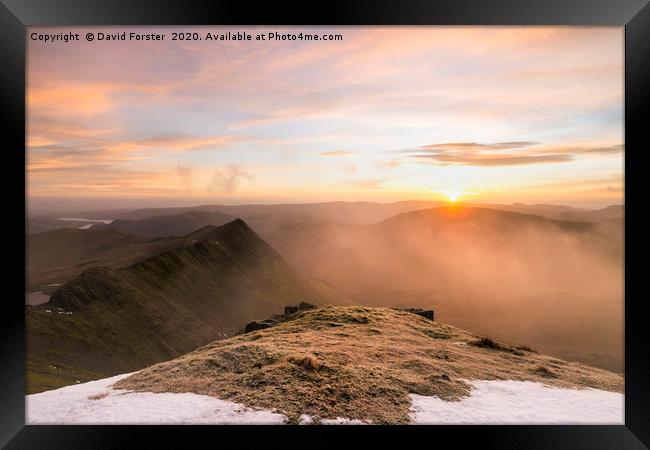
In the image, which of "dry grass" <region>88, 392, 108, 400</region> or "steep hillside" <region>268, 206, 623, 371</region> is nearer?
"dry grass" <region>88, 392, 108, 400</region>

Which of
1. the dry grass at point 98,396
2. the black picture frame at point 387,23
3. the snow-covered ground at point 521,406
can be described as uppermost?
the black picture frame at point 387,23

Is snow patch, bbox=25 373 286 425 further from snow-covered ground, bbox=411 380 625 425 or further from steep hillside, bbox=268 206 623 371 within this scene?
steep hillside, bbox=268 206 623 371

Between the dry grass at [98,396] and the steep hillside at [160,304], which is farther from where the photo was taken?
the steep hillside at [160,304]

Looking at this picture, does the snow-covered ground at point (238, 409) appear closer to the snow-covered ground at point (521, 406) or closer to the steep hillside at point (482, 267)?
the snow-covered ground at point (521, 406)

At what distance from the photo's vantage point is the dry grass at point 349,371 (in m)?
12.4

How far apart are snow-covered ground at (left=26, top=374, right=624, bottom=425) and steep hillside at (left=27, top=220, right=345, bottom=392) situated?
1424 centimetres

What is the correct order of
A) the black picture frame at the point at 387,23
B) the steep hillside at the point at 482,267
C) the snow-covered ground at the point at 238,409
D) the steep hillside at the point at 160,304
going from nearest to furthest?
the snow-covered ground at the point at 238,409
the black picture frame at the point at 387,23
the steep hillside at the point at 160,304
the steep hillside at the point at 482,267

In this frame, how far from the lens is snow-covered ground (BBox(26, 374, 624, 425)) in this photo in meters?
11.8

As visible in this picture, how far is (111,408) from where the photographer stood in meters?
12.3

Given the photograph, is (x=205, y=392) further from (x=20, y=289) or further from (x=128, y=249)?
(x=128, y=249)

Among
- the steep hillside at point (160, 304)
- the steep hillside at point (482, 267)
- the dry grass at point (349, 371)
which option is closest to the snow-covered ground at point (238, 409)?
the dry grass at point (349, 371)

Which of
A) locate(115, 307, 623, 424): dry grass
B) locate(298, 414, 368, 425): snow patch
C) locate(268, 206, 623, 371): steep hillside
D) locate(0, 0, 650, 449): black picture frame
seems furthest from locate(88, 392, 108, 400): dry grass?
locate(268, 206, 623, 371): steep hillside

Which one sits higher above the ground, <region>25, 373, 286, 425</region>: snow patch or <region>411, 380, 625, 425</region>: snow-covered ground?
<region>25, 373, 286, 425</region>: snow patch

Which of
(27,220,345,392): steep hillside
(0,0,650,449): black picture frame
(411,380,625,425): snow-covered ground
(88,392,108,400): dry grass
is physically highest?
(0,0,650,449): black picture frame
